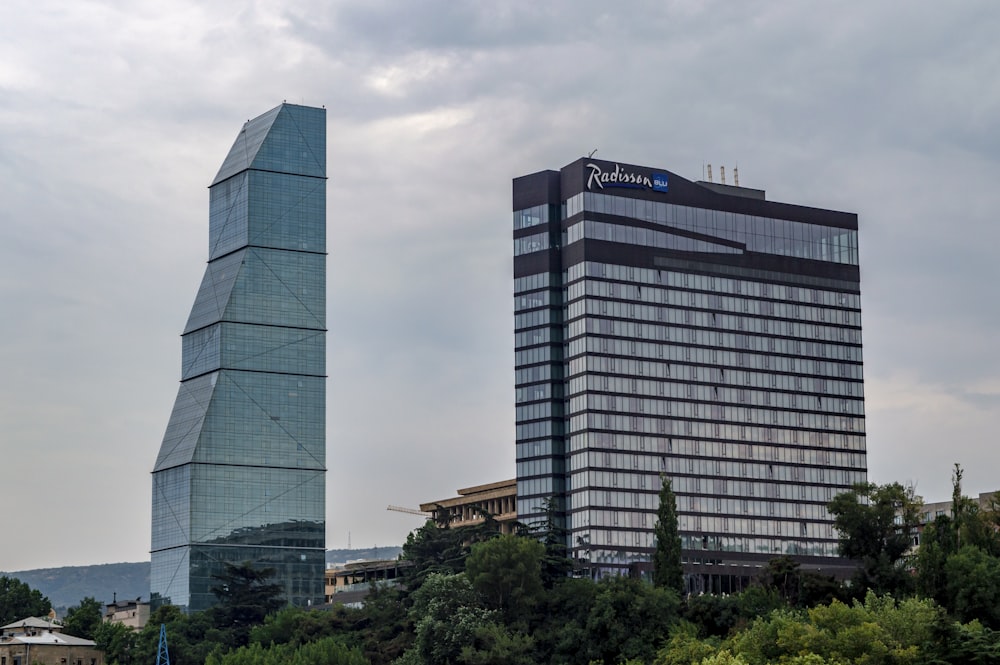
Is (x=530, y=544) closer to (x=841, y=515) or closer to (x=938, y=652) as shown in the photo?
(x=841, y=515)

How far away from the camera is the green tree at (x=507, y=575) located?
18062 cm

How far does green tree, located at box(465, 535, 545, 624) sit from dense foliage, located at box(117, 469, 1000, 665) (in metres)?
0.16

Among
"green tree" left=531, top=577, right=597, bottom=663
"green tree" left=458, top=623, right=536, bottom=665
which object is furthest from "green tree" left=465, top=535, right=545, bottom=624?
"green tree" left=458, top=623, right=536, bottom=665

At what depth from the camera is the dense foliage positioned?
134250 mm

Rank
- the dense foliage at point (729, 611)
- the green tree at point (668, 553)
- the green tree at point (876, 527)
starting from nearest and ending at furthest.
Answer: the dense foliage at point (729, 611) < the green tree at point (876, 527) < the green tree at point (668, 553)

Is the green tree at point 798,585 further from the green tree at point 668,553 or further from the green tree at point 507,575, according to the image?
the green tree at point 507,575

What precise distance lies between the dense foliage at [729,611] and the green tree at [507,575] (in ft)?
0.52

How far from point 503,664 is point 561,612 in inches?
436

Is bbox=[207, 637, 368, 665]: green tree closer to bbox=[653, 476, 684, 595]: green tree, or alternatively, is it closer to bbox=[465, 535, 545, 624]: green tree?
bbox=[465, 535, 545, 624]: green tree

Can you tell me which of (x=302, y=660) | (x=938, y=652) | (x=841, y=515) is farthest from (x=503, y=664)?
(x=938, y=652)

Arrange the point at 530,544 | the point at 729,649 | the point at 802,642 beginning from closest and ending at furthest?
the point at 802,642
the point at 729,649
the point at 530,544

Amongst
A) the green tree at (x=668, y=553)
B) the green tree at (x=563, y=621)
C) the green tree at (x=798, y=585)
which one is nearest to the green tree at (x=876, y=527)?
the green tree at (x=798, y=585)

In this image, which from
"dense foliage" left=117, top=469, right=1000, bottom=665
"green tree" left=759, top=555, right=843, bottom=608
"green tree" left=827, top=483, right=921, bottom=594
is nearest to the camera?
"dense foliage" left=117, top=469, right=1000, bottom=665

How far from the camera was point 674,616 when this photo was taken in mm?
167375
